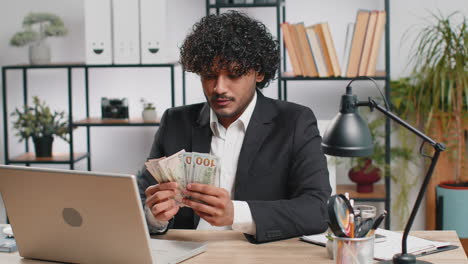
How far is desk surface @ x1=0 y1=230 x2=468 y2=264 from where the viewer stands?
1.72 m

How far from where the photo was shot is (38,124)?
3.77 metres

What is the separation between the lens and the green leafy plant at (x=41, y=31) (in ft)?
12.2

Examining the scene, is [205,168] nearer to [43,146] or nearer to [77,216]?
[77,216]

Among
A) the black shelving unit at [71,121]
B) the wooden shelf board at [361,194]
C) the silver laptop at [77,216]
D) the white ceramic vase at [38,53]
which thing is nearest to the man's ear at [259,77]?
Result: the silver laptop at [77,216]

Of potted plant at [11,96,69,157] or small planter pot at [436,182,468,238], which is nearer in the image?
small planter pot at [436,182,468,238]

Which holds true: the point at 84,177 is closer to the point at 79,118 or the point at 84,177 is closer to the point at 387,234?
the point at 387,234

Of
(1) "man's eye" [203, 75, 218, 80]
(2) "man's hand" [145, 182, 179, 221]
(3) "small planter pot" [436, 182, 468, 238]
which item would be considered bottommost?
(3) "small planter pot" [436, 182, 468, 238]

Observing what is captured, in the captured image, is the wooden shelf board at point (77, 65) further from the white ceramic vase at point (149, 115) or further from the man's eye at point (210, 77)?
the man's eye at point (210, 77)

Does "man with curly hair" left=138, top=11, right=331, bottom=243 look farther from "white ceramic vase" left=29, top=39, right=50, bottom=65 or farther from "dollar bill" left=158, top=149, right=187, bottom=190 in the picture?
"white ceramic vase" left=29, top=39, right=50, bottom=65

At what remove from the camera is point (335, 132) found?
1.51 m

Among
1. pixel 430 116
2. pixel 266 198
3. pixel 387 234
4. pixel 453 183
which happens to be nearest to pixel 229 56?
pixel 266 198

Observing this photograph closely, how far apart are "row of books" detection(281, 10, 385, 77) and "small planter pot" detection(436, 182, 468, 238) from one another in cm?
72

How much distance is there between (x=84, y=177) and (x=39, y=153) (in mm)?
2393

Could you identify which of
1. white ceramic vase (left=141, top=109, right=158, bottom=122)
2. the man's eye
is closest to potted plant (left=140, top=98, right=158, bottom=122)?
white ceramic vase (left=141, top=109, right=158, bottom=122)
